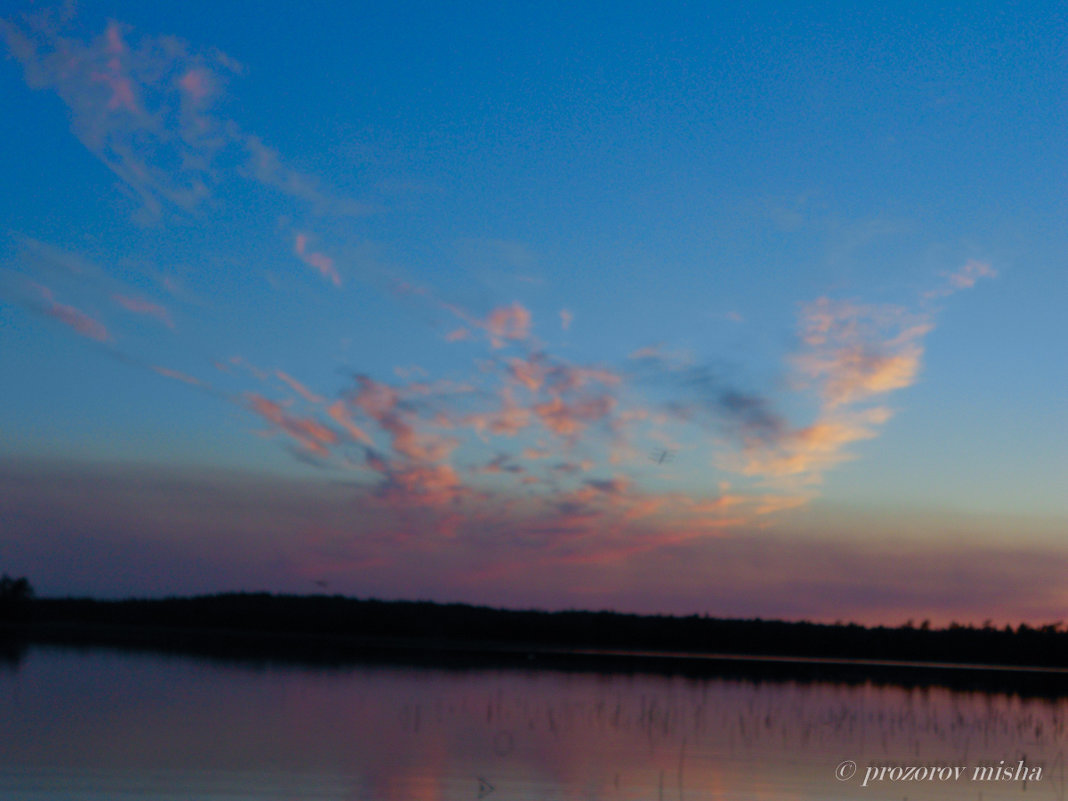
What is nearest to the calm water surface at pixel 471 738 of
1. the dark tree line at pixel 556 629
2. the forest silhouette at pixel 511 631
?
the forest silhouette at pixel 511 631

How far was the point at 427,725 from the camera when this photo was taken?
2116 cm

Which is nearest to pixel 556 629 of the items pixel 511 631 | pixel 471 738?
pixel 511 631

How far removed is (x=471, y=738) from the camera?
774 inches

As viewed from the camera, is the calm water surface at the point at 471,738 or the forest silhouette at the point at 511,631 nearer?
the calm water surface at the point at 471,738

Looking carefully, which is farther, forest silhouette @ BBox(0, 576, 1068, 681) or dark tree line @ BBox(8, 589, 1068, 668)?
dark tree line @ BBox(8, 589, 1068, 668)

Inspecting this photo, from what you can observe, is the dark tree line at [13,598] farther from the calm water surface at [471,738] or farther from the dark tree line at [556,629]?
the calm water surface at [471,738]

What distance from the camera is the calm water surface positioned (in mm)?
15188

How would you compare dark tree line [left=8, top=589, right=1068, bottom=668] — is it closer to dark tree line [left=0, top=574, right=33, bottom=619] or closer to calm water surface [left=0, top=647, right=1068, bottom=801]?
dark tree line [left=0, top=574, right=33, bottom=619]

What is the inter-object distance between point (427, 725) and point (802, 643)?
48.2 metres

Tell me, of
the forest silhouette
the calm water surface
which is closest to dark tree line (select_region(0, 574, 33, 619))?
the forest silhouette

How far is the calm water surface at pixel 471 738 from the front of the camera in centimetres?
1519

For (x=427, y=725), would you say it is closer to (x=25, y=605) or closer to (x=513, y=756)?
(x=513, y=756)

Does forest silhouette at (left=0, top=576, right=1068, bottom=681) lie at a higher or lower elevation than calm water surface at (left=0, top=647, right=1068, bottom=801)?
higher

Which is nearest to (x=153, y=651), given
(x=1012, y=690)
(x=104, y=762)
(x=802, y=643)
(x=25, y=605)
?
(x=25, y=605)
